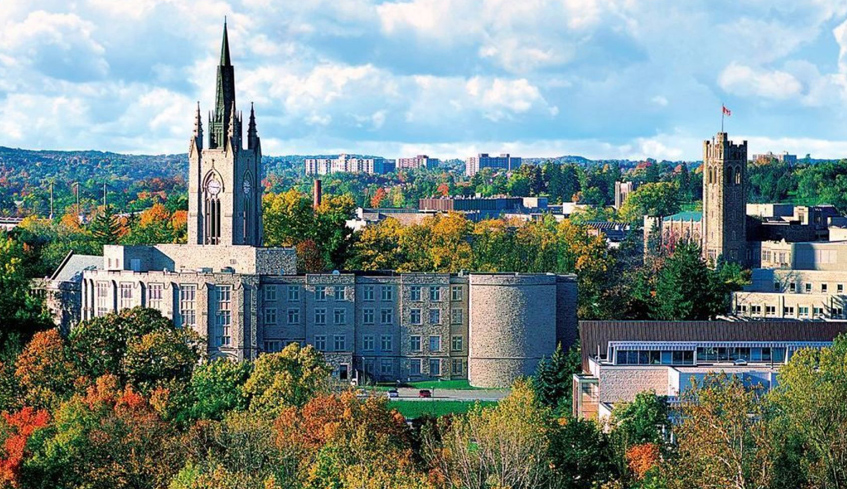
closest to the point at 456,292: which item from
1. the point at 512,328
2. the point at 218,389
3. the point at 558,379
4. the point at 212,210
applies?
the point at 512,328

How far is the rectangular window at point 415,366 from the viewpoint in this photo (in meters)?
92.0

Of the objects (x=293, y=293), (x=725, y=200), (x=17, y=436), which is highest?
(x=725, y=200)

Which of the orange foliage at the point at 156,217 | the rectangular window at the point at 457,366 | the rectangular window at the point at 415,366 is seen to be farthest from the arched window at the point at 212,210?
the orange foliage at the point at 156,217

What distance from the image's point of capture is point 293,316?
90438 millimetres

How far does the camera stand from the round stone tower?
90188 millimetres

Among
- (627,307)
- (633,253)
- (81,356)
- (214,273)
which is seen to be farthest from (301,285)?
(633,253)

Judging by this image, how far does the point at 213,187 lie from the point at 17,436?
35.5m

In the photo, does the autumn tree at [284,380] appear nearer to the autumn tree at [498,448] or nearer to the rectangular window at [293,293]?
the autumn tree at [498,448]

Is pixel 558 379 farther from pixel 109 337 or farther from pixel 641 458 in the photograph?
pixel 109 337

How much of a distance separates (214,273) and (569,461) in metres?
31.5

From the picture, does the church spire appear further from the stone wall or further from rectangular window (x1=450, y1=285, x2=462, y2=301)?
the stone wall

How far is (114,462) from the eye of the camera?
6438cm

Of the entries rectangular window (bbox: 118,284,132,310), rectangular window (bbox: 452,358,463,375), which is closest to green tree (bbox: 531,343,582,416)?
rectangular window (bbox: 452,358,463,375)

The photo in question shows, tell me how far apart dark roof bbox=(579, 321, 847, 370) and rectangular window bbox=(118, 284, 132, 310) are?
2480cm
